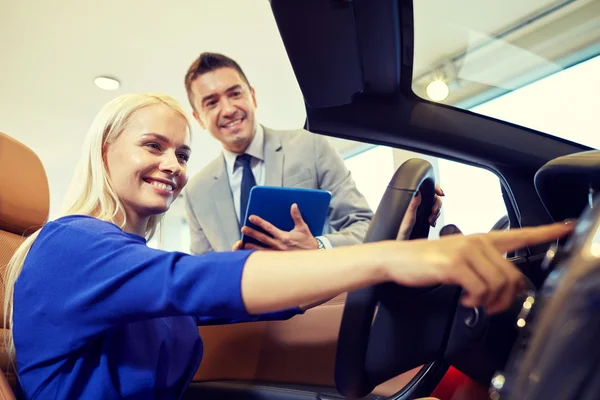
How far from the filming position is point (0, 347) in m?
0.92

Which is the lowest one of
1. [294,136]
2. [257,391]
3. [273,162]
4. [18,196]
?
[257,391]

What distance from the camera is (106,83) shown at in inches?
148

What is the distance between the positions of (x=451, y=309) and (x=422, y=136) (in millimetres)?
253

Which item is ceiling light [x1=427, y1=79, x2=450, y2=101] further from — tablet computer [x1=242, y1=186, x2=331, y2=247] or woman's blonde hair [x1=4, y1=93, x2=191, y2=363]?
woman's blonde hair [x1=4, y1=93, x2=191, y2=363]

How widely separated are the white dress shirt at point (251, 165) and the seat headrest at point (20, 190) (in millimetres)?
605

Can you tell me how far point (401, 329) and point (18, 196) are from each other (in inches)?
35.1

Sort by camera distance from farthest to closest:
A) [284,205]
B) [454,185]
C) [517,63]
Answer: [454,185] → [517,63] → [284,205]

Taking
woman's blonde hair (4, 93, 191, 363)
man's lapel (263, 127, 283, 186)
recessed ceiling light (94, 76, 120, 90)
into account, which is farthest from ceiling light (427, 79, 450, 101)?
recessed ceiling light (94, 76, 120, 90)

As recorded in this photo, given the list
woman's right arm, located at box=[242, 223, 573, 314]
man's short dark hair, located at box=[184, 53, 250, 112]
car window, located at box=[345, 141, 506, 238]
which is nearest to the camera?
woman's right arm, located at box=[242, 223, 573, 314]

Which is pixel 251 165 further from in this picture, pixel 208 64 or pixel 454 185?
pixel 454 185

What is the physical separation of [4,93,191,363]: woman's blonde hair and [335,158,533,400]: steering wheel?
507 mm

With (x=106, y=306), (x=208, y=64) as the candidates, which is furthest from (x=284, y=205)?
(x=208, y=64)

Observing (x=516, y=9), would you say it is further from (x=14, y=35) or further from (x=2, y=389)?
(x=14, y=35)

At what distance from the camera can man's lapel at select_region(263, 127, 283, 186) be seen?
161cm
